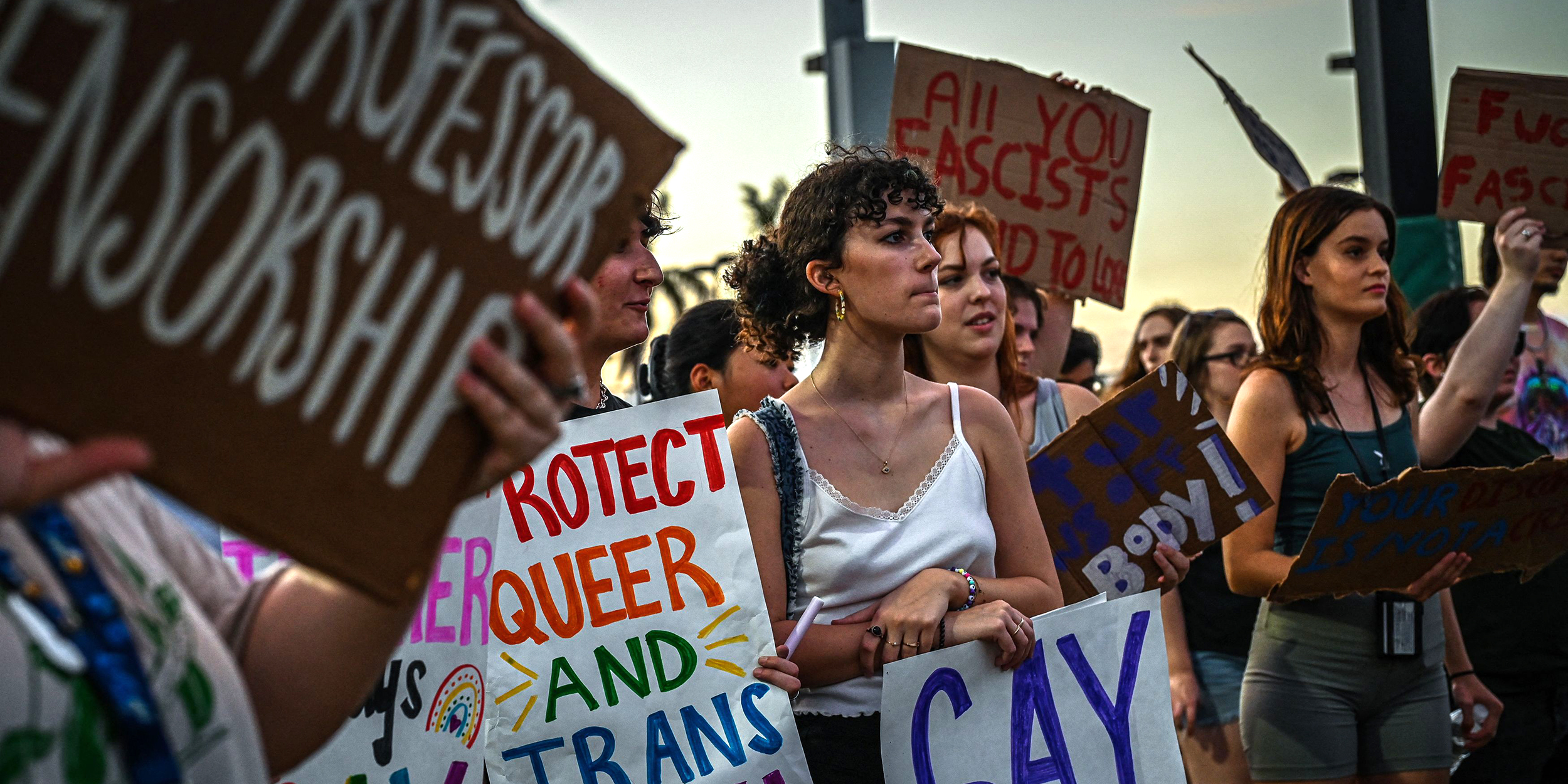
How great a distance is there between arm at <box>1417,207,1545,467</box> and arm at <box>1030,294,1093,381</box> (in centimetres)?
127

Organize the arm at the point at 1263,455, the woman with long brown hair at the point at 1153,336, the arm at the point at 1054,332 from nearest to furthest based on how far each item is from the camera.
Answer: the arm at the point at 1263,455, the arm at the point at 1054,332, the woman with long brown hair at the point at 1153,336

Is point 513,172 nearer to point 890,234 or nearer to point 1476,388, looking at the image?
point 890,234

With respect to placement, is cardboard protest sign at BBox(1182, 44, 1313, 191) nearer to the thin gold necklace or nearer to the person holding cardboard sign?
the thin gold necklace

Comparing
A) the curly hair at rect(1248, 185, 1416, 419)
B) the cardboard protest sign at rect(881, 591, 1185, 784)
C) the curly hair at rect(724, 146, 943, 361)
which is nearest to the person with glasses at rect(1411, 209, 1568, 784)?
the curly hair at rect(1248, 185, 1416, 419)

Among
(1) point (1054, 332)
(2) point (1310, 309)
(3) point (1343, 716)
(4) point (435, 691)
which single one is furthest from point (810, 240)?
(1) point (1054, 332)

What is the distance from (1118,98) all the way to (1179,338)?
3.95ft

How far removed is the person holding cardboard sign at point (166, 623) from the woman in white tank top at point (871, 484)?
1.27 metres

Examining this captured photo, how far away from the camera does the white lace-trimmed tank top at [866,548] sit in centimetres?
248

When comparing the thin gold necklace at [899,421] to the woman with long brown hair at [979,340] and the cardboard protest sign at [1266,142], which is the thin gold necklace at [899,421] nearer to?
the woman with long brown hair at [979,340]

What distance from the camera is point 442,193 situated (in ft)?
3.84

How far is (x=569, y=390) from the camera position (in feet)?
4.03

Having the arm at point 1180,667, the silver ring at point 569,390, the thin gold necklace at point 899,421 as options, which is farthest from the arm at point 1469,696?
the silver ring at point 569,390

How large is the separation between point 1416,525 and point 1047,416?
38.9 inches

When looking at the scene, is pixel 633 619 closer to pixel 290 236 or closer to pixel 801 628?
pixel 801 628
